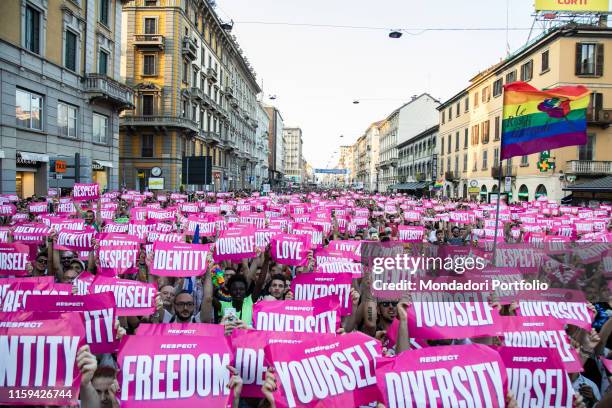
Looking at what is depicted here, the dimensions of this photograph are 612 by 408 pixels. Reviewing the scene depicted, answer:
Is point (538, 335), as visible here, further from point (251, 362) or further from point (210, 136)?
point (210, 136)

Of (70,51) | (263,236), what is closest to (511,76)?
(70,51)

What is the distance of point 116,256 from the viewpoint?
7.43 m

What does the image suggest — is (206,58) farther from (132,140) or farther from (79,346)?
(79,346)

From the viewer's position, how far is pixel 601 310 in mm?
5484

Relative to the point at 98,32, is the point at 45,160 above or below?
below

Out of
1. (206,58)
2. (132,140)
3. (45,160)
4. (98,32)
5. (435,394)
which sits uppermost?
(206,58)

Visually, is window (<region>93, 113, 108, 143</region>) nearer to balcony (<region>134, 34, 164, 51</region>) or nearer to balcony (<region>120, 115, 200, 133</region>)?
balcony (<region>120, 115, 200, 133</region>)

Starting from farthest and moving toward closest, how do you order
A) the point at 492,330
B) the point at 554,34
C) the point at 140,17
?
the point at 140,17, the point at 554,34, the point at 492,330

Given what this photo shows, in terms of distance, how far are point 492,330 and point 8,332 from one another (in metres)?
3.79

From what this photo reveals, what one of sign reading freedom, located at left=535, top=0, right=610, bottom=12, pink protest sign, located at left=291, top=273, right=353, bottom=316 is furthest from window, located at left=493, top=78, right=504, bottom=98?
pink protest sign, located at left=291, top=273, right=353, bottom=316

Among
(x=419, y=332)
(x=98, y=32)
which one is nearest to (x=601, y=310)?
(x=419, y=332)

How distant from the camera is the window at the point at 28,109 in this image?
24013mm

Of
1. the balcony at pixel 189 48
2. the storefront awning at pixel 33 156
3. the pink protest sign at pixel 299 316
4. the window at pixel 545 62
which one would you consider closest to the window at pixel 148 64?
the balcony at pixel 189 48

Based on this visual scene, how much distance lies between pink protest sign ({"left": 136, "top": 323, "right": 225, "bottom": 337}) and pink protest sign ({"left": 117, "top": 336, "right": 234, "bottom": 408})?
15 centimetres
